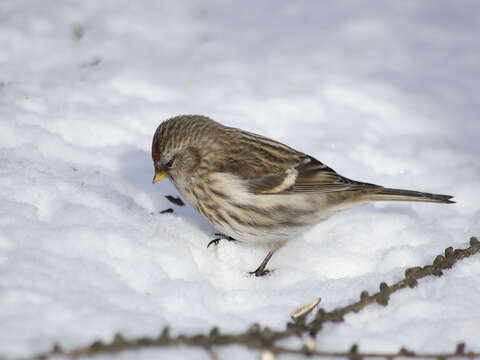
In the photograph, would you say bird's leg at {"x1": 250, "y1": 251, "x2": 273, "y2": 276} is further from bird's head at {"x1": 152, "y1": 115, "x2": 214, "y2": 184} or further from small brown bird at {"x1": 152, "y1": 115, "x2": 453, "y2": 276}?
bird's head at {"x1": 152, "y1": 115, "x2": 214, "y2": 184}

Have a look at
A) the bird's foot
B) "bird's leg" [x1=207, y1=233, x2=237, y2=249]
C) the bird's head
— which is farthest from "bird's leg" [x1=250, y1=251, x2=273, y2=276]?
the bird's head

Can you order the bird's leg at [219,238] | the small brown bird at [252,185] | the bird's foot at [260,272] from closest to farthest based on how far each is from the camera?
the bird's foot at [260,272] → the small brown bird at [252,185] → the bird's leg at [219,238]

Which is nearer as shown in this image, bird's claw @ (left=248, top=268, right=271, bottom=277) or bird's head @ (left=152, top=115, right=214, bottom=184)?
bird's claw @ (left=248, top=268, right=271, bottom=277)

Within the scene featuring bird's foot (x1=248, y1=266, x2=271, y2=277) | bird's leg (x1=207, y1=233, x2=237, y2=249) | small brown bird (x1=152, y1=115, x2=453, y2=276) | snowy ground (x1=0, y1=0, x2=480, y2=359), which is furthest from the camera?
bird's leg (x1=207, y1=233, x2=237, y2=249)

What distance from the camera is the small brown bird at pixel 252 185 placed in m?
3.71

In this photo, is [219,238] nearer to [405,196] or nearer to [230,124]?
[405,196]

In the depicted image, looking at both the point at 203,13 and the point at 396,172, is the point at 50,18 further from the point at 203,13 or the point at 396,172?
the point at 396,172

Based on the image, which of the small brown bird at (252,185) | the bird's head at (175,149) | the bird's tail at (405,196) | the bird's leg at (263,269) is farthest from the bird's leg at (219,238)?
the bird's tail at (405,196)

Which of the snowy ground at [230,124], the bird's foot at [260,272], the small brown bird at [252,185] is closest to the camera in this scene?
the snowy ground at [230,124]

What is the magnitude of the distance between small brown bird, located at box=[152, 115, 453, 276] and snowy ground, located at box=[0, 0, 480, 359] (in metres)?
0.24

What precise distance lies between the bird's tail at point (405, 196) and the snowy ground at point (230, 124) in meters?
0.29

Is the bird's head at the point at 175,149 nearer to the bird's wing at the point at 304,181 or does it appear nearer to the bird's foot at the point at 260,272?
the bird's wing at the point at 304,181

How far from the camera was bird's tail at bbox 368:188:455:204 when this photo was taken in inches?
147

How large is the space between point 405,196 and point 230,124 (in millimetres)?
1844
